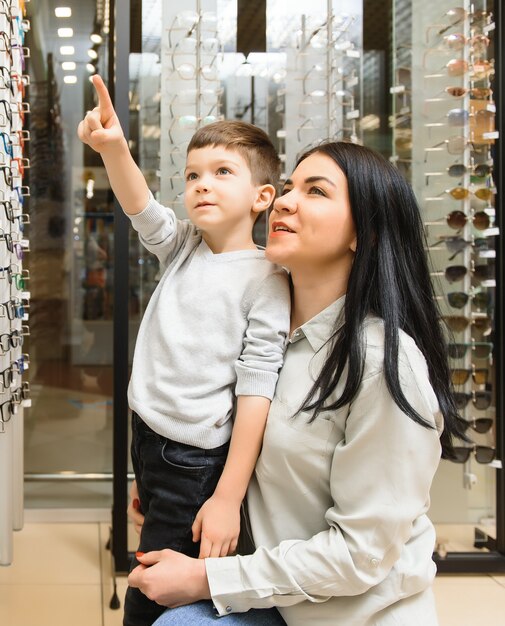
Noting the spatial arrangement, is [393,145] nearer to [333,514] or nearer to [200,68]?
[200,68]

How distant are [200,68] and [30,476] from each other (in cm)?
203

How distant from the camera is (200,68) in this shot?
261cm

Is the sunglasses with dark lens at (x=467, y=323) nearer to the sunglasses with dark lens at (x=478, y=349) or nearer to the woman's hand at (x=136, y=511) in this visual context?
the sunglasses with dark lens at (x=478, y=349)

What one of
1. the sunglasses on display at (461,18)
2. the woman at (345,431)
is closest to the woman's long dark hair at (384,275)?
the woman at (345,431)

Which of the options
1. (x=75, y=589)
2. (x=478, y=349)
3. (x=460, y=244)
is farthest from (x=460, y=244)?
(x=75, y=589)

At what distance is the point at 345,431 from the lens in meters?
1.12

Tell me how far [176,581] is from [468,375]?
1.91 meters

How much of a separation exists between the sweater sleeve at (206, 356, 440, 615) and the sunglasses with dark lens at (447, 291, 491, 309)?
1.73 m

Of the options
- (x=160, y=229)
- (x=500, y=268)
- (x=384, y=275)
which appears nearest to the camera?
(x=384, y=275)

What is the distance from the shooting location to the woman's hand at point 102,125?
1.22 metres

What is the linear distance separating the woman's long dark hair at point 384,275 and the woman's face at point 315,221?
Result: 2 centimetres

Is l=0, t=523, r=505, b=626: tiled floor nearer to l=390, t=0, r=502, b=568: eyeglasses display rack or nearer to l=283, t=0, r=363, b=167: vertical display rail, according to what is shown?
l=390, t=0, r=502, b=568: eyeglasses display rack

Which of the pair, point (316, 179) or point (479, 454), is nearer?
point (316, 179)

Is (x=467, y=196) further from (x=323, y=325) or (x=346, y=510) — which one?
(x=346, y=510)
